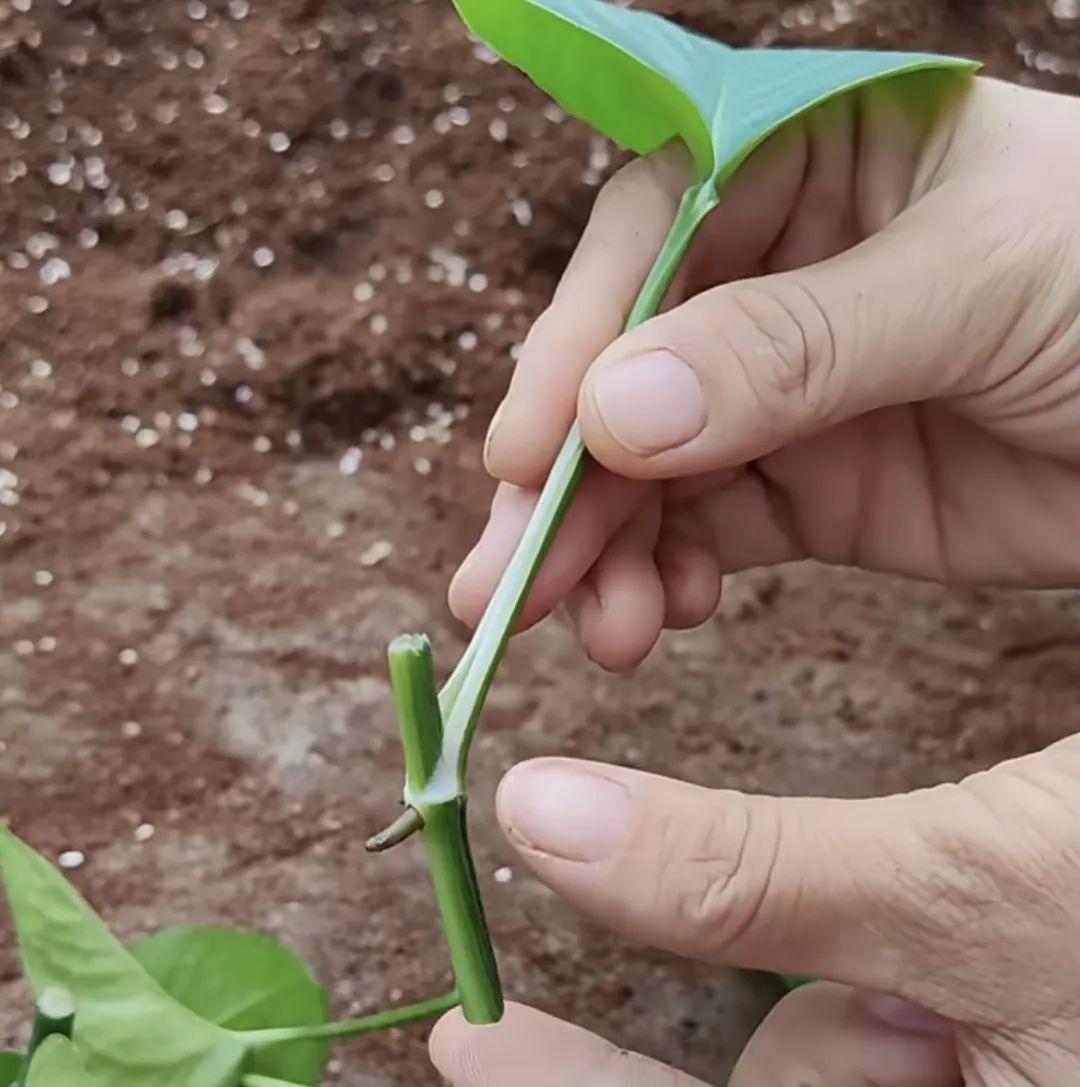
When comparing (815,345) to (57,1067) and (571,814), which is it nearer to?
(571,814)

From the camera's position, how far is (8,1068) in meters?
0.40

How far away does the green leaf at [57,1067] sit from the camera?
1.07 ft

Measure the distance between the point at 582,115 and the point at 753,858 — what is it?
21cm

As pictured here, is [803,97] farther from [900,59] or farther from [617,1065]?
[617,1065]

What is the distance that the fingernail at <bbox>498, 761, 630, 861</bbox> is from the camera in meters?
0.31

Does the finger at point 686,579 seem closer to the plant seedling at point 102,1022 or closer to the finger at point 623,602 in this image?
the finger at point 623,602

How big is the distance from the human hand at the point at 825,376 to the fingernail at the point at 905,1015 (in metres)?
0.12

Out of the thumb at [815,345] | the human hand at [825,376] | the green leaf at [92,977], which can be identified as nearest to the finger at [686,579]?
the human hand at [825,376]

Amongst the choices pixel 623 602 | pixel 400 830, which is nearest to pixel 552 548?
pixel 623 602

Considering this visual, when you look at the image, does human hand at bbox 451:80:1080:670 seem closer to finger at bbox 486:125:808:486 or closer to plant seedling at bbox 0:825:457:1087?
finger at bbox 486:125:808:486

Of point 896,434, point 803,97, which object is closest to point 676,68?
point 803,97

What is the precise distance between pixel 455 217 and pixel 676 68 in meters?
0.30

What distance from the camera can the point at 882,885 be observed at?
1.00 feet

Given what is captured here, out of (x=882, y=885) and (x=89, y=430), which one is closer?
(x=882, y=885)
